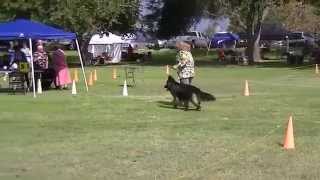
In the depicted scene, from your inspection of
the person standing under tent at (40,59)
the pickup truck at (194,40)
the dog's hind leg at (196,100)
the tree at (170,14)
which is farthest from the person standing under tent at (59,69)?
the pickup truck at (194,40)

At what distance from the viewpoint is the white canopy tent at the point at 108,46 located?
5584 cm

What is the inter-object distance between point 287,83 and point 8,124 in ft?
55.1

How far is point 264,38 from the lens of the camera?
82.2 metres

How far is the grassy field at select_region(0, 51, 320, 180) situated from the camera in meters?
10.1

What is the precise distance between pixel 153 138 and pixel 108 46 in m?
44.0

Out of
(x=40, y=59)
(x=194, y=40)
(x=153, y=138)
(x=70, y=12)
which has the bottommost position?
(x=194, y=40)

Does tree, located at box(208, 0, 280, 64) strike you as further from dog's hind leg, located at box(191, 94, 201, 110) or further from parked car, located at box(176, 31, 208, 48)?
dog's hind leg, located at box(191, 94, 201, 110)

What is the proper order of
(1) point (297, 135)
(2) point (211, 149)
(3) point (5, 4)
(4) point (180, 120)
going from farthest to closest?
1. (3) point (5, 4)
2. (4) point (180, 120)
3. (1) point (297, 135)
4. (2) point (211, 149)

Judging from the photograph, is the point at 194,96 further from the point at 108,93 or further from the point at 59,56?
the point at 59,56

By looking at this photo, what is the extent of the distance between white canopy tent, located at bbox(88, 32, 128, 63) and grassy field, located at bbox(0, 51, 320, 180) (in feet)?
108

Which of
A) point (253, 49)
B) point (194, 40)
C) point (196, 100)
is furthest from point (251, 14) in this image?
point (194, 40)

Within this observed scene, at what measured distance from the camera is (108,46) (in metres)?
56.8

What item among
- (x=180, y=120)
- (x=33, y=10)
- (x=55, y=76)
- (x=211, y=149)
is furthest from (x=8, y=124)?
(x=33, y=10)

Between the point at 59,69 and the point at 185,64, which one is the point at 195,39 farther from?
the point at 185,64
